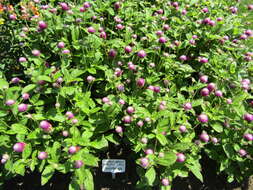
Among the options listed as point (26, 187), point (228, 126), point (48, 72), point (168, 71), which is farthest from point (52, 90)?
point (228, 126)

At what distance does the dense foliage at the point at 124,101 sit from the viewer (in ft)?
5.62

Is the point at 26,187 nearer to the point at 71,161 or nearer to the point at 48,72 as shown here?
the point at 71,161

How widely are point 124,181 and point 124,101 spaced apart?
0.86 meters

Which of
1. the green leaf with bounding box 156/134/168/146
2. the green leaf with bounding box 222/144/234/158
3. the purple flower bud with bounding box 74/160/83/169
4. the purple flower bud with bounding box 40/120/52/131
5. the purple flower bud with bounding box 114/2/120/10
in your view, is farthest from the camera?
the purple flower bud with bounding box 114/2/120/10

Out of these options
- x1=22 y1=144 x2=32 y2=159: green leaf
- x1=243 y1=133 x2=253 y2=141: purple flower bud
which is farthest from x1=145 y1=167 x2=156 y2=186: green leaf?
x1=22 y1=144 x2=32 y2=159: green leaf

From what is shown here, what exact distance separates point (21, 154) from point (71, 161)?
0.51 m

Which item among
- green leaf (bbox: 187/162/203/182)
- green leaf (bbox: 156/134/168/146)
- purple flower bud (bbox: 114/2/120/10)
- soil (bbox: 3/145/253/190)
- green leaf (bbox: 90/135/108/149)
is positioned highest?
purple flower bud (bbox: 114/2/120/10)

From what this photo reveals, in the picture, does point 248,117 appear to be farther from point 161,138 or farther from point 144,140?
point 144,140

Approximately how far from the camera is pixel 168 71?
7.53 feet

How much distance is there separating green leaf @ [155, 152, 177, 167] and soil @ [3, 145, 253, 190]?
0.49m

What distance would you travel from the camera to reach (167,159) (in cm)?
168

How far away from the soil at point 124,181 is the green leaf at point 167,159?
1.62ft

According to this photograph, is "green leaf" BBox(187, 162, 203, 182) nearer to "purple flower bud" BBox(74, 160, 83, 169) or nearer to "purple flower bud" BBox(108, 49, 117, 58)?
"purple flower bud" BBox(74, 160, 83, 169)

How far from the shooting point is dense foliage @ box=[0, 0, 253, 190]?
1.71 meters
